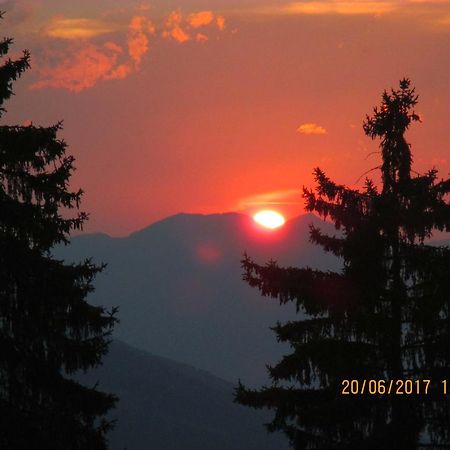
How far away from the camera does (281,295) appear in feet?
54.9

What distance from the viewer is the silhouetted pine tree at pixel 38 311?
48.9 ft

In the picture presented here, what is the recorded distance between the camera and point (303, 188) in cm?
1712

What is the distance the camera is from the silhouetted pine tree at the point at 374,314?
1588cm

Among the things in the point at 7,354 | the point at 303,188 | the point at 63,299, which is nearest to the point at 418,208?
the point at 303,188

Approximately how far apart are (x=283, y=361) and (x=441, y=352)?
3.17m

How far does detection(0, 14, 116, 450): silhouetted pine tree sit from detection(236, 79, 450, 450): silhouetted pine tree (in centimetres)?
364

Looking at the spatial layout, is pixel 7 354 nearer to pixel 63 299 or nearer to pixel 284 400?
pixel 63 299

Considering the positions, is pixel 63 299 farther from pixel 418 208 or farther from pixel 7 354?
pixel 418 208

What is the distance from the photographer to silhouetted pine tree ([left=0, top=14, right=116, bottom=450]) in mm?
14898

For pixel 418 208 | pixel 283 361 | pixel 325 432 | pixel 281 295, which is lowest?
pixel 325 432

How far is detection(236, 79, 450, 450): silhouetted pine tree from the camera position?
625 inches

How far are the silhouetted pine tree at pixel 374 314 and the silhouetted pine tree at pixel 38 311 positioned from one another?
3641 millimetres

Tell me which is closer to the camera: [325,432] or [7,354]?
[7,354]

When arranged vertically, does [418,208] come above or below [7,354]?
above
